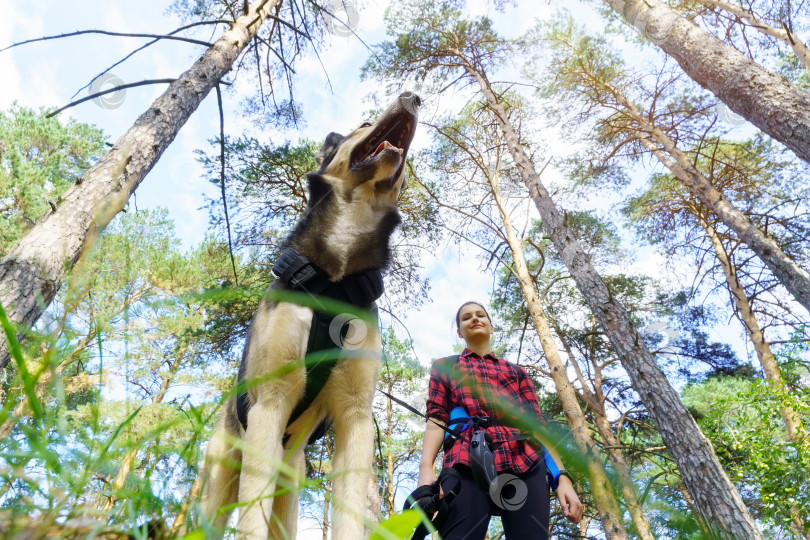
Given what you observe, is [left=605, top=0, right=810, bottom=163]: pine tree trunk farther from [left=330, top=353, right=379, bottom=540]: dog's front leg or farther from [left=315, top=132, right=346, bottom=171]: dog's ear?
[left=330, top=353, right=379, bottom=540]: dog's front leg

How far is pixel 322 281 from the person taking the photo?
2445 mm

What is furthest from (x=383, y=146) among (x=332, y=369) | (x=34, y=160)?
(x=34, y=160)

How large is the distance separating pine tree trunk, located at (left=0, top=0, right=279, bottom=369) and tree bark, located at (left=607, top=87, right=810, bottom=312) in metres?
10.4

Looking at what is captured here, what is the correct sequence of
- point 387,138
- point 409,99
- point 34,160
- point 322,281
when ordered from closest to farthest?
point 322,281 < point 409,99 < point 387,138 < point 34,160

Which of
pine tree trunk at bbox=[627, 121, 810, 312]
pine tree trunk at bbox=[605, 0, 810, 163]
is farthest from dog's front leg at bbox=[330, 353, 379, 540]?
pine tree trunk at bbox=[627, 121, 810, 312]

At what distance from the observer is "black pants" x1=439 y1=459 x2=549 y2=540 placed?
2.60 meters

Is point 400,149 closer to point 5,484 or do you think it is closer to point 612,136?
point 5,484

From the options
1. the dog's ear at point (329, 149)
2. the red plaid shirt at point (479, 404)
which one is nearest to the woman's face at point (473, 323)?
the red plaid shirt at point (479, 404)

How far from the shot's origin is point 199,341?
8.77m

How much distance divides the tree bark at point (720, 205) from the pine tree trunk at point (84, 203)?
1040cm

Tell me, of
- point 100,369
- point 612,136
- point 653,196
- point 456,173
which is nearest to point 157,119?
point 100,369

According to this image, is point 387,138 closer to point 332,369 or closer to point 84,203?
point 332,369

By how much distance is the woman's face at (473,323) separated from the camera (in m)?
3.94

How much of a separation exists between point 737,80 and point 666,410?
4.02 metres
